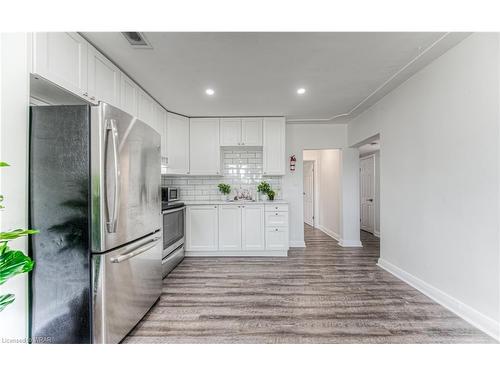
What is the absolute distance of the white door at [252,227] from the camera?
4.09 m

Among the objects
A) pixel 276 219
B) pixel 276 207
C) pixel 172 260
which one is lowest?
pixel 172 260

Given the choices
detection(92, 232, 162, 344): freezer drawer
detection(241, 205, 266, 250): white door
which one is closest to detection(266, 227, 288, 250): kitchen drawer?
detection(241, 205, 266, 250): white door

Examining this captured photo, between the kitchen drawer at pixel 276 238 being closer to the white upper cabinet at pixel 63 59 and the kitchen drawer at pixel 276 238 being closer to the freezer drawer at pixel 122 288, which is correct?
the freezer drawer at pixel 122 288

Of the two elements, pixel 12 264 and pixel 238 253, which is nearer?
pixel 12 264

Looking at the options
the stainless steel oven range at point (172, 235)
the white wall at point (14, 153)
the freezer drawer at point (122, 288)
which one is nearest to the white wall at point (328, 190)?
the stainless steel oven range at point (172, 235)

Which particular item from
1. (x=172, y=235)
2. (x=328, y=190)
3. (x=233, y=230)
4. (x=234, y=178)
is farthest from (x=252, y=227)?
(x=328, y=190)

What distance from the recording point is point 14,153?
58.2 inches

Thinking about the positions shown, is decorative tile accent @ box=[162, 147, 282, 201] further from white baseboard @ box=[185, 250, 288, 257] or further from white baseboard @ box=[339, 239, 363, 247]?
white baseboard @ box=[339, 239, 363, 247]

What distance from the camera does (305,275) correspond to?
318 cm

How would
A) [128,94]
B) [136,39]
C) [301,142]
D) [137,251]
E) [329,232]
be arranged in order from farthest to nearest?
[329,232], [301,142], [128,94], [136,39], [137,251]

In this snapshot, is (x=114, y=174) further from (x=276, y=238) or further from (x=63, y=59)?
(x=276, y=238)

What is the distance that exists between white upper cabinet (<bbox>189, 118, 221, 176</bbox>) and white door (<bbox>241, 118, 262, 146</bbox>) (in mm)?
479

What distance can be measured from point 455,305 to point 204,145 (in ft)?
13.0
